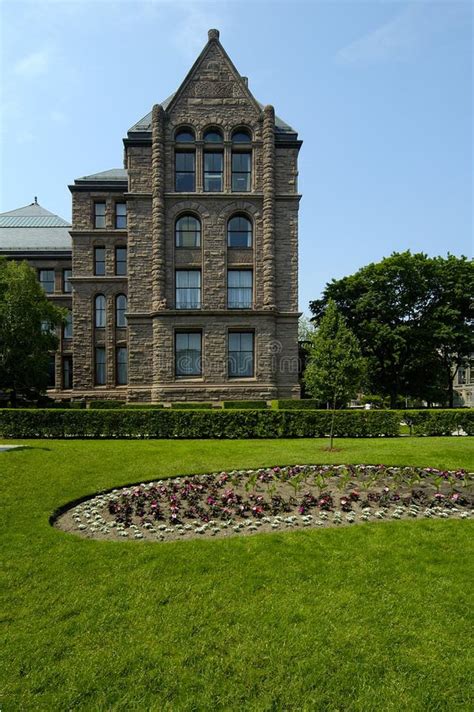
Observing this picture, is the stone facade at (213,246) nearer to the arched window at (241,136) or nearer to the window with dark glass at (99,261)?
the arched window at (241,136)

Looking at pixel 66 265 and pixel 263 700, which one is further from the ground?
pixel 66 265

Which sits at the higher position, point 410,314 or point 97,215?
point 97,215

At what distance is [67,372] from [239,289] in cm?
1912

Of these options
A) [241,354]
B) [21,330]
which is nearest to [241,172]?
[241,354]

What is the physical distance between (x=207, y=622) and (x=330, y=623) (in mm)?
1263

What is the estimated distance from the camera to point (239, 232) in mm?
28469

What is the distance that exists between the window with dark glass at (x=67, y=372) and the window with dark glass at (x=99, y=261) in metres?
8.80

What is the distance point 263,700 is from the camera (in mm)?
3322

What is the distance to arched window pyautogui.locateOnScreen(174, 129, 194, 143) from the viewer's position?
93.2ft

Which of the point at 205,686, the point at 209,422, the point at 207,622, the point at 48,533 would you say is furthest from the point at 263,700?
the point at 209,422

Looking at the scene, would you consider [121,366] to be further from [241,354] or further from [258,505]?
[258,505]

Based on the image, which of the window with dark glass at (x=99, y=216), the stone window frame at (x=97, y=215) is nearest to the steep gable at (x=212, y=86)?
the stone window frame at (x=97, y=215)

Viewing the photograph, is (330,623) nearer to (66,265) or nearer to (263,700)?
(263,700)

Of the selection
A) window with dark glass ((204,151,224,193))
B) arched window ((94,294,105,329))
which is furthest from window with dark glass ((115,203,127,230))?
window with dark glass ((204,151,224,193))
